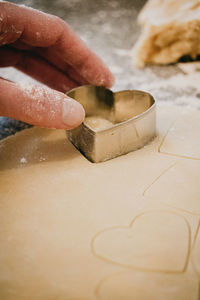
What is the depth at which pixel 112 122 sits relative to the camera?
150cm

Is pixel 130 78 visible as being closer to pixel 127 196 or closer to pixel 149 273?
pixel 127 196

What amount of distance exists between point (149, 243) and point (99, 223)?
17 cm

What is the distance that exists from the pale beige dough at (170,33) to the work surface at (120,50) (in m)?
0.10

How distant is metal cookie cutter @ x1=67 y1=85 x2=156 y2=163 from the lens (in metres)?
1.18

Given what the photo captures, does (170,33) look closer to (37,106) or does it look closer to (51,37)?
(51,37)

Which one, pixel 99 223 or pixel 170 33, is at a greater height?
pixel 170 33

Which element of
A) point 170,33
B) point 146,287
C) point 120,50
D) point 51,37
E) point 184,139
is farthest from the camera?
point 120,50

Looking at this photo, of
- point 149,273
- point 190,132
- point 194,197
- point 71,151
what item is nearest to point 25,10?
point 71,151

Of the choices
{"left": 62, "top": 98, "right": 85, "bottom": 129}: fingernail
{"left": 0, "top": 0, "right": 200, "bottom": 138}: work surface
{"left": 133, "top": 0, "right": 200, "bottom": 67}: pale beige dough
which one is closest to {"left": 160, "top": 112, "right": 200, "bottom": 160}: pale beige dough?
{"left": 0, "top": 0, "right": 200, "bottom": 138}: work surface

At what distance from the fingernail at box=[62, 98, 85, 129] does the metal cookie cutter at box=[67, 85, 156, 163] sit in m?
0.06

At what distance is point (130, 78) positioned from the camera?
213 cm

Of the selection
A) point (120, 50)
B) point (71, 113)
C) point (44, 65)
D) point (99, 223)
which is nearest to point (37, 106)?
point (71, 113)

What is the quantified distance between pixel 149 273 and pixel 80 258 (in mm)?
201

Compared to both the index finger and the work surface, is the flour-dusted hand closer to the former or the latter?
the index finger
